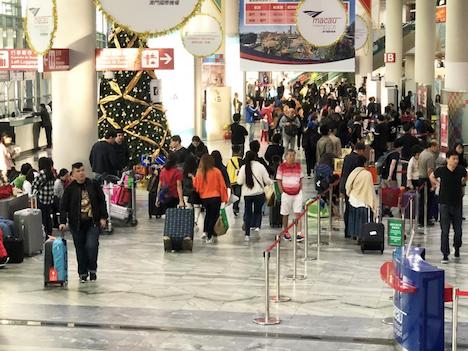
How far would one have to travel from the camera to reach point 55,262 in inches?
539

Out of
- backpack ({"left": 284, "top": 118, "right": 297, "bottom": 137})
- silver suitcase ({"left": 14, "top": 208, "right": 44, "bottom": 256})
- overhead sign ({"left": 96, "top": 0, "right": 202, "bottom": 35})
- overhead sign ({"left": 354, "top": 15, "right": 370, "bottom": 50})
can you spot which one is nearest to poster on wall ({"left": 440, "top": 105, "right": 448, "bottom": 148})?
backpack ({"left": 284, "top": 118, "right": 297, "bottom": 137})

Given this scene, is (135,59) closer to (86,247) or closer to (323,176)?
(323,176)

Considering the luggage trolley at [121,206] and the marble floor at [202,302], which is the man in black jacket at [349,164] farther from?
the luggage trolley at [121,206]

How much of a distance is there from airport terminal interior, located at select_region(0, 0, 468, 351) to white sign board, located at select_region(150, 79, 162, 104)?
1.3 inches

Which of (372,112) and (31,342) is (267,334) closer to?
(31,342)

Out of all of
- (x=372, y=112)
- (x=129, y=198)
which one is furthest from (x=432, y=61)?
(x=129, y=198)

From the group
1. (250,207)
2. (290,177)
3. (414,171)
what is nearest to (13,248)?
(250,207)

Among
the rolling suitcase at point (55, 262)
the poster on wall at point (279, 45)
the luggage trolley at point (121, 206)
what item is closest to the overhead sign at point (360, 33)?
the poster on wall at point (279, 45)

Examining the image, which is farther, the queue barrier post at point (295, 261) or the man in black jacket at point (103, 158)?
the man in black jacket at point (103, 158)

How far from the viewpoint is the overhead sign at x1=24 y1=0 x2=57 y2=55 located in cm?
1875

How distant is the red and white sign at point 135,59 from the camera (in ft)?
64.6

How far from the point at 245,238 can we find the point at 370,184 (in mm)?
2365

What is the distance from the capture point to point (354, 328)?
38.0 feet

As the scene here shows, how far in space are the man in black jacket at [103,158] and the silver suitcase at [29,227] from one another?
3363 mm
